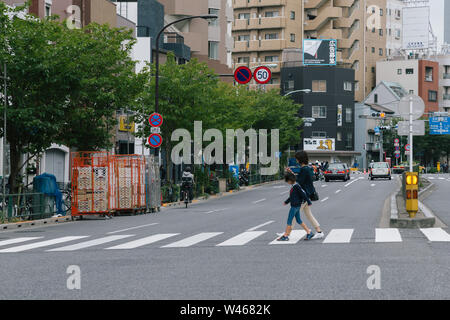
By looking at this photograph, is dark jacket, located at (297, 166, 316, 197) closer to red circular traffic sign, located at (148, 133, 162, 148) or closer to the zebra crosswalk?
the zebra crosswalk

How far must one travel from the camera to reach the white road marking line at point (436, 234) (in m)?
13.8

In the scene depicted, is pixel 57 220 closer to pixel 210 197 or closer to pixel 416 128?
pixel 416 128

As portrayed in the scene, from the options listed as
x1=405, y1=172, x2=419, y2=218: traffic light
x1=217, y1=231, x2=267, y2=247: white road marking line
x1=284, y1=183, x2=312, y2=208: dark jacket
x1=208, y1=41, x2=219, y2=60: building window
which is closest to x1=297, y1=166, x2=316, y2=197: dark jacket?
x1=284, y1=183, x2=312, y2=208: dark jacket

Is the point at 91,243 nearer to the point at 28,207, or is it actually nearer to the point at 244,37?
the point at 28,207

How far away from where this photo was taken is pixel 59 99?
24.4 m

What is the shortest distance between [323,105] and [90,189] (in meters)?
76.5

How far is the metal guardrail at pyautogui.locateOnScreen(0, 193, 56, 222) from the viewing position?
21.4 metres

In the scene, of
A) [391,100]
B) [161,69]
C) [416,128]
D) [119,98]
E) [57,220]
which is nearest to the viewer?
[416,128]

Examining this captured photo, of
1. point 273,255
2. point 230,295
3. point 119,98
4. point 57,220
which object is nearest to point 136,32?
point 119,98

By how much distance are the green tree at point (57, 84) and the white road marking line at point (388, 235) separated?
468 inches

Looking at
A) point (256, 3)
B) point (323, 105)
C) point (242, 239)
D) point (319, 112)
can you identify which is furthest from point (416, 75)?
point (242, 239)

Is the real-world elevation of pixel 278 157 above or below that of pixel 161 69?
below

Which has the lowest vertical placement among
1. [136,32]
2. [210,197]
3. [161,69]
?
[210,197]
